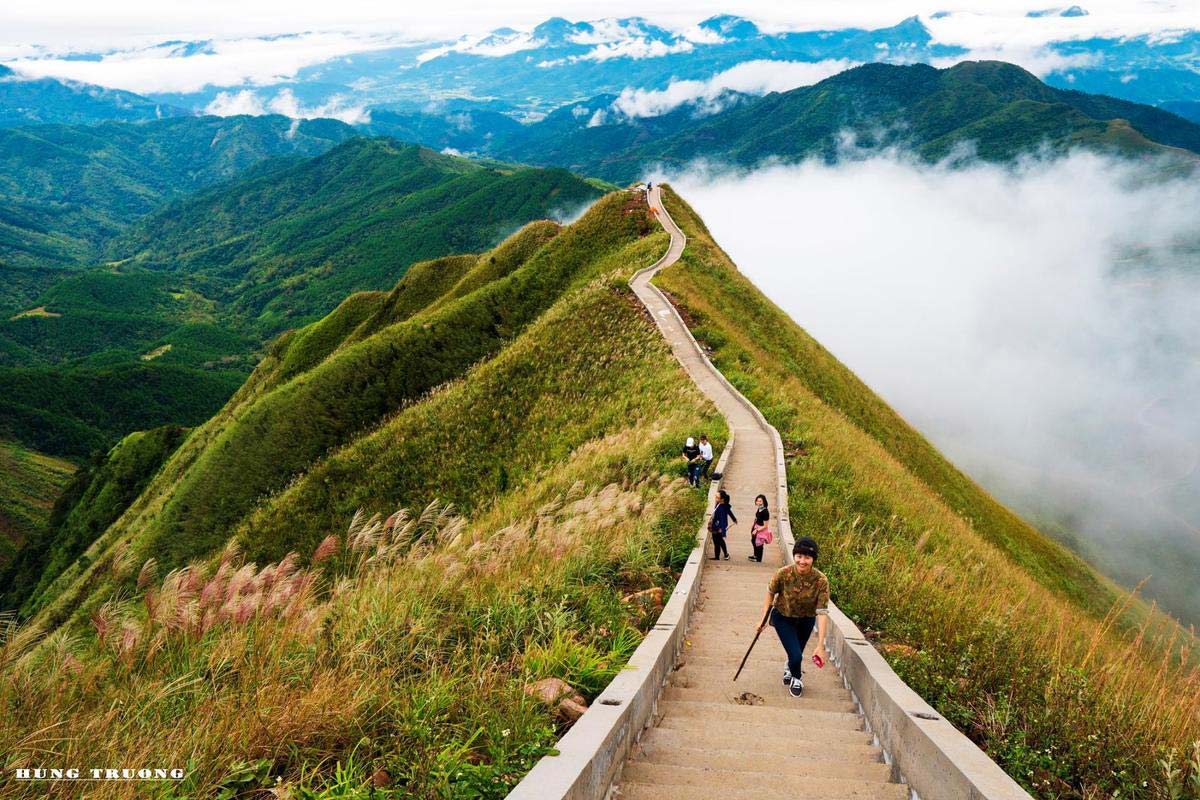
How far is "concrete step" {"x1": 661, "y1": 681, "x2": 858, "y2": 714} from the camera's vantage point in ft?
22.9

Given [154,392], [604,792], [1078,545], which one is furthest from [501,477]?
[154,392]

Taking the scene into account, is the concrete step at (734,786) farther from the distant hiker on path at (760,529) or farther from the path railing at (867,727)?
the distant hiker on path at (760,529)

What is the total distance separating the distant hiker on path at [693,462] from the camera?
15258mm

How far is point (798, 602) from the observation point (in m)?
7.23

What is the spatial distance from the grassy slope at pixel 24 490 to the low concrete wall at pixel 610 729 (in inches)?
5188

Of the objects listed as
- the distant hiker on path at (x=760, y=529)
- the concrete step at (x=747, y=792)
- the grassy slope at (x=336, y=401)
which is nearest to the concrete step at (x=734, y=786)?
the concrete step at (x=747, y=792)

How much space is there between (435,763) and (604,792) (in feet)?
4.56

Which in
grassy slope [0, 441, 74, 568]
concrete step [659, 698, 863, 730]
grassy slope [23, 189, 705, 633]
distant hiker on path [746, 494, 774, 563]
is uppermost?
concrete step [659, 698, 863, 730]

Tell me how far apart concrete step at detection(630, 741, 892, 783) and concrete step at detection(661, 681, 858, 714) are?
3.73ft

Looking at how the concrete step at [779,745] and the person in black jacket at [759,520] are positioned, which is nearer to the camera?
the concrete step at [779,745]

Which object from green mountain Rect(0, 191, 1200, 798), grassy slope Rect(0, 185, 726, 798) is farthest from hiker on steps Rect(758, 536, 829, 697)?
grassy slope Rect(0, 185, 726, 798)

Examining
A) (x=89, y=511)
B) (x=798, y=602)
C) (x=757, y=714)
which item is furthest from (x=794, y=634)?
(x=89, y=511)

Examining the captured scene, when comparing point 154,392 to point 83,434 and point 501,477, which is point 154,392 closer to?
point 83,434

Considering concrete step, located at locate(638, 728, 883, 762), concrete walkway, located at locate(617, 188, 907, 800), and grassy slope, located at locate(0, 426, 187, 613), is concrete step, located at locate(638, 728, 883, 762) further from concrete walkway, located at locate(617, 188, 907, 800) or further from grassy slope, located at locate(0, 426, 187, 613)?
grassy slope, located at locate(0, 426, 187, 613)
